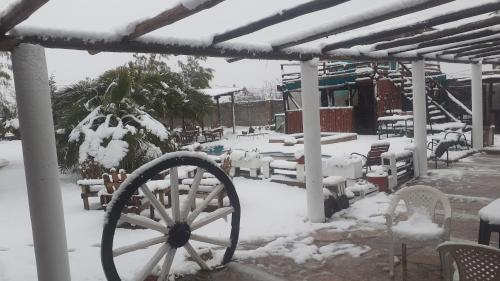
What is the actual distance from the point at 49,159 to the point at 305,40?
9.72 ft

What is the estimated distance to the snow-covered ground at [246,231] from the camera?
4844 mm

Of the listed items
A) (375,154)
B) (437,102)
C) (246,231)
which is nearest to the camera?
(246,231)

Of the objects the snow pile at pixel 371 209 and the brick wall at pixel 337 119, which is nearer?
the snow pile at pixel 371 209

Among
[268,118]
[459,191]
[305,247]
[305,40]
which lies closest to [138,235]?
[305,247]

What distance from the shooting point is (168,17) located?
10.0 ft

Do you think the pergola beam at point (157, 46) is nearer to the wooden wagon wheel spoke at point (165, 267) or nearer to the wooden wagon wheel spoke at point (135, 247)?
the wooden wagon wheel spoke at point (135, 247)

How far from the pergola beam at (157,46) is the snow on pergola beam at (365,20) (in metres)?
0.32

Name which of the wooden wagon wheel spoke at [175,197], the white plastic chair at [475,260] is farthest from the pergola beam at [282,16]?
the white plastic chair at [475,260]

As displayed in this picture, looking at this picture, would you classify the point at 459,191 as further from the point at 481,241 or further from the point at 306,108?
the point at 481,241

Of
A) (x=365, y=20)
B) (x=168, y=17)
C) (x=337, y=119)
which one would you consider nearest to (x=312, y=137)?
(x=365, y=20)

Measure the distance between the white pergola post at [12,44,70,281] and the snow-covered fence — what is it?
6233 mm

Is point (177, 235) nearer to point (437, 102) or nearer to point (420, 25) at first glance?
point (420, 25)

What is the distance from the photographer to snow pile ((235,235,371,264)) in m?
4.79

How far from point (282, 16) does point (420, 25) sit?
6.16 ft
